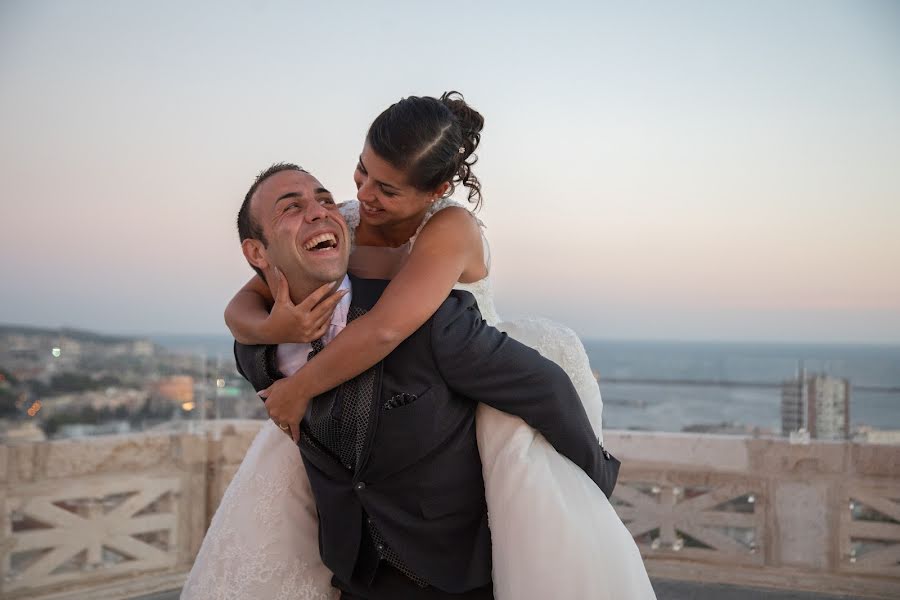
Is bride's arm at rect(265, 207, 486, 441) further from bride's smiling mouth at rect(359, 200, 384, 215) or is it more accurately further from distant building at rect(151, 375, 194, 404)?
distant building at rect(151, 375, 194, 404)

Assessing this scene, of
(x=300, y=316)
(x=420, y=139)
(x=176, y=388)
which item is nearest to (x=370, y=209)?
(x=420, y=139)

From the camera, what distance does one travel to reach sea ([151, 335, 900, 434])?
6797 millimetres

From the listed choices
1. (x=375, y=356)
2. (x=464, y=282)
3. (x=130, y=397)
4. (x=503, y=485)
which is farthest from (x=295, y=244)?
(x=130, y=397)

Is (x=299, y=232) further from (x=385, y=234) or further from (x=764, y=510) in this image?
(x=764, y=510)

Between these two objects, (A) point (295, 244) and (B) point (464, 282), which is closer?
(A) point (295, 244)

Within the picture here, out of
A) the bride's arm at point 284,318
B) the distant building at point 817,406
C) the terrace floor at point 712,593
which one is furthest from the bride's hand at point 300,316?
the distant building at point 817,406

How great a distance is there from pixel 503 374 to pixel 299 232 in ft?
1.77

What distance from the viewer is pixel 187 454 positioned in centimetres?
543

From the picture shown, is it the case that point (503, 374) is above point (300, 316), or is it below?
below

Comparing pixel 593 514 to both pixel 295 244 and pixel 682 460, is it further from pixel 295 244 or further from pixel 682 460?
pixel 682 460

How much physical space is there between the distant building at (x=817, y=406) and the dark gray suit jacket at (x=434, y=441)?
424 cm

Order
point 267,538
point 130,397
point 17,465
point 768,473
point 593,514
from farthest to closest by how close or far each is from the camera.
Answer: point 130,397
point 768,473
point 17,465
point 267,538
point 593,514

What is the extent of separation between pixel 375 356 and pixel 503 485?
16.4 inches

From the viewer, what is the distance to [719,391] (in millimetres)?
19141
